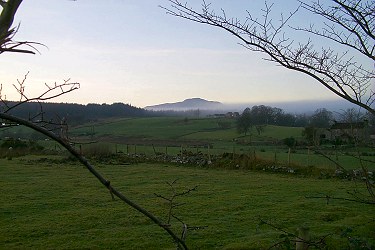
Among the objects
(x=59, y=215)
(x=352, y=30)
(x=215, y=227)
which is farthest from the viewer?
(x=59, y=215)

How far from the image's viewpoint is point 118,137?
186 feet

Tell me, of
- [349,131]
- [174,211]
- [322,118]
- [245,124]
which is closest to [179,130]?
[245,124]

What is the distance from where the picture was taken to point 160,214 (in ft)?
33.9

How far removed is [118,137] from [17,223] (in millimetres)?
47558

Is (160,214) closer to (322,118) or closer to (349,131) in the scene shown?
(322,118)

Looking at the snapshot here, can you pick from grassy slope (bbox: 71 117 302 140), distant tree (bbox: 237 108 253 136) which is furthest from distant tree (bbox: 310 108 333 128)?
distant tree (bbox: 237 108 253 136)

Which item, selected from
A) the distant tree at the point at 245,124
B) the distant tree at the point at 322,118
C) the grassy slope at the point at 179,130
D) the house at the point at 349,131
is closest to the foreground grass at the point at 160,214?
the distant tree at the point at 322,118

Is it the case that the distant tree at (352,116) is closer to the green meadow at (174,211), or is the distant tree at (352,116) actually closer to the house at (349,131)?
A: the house at (349,131)

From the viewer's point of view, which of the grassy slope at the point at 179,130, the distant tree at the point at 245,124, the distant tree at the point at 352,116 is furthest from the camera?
the distant tree at the point at 245,124

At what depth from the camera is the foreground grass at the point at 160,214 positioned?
775cm

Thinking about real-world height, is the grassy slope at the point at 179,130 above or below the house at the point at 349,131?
below

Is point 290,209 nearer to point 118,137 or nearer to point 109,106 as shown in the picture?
point 118,137

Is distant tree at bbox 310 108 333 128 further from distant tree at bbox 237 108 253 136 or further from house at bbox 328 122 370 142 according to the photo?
distant tree at bbox 237 108 253 136

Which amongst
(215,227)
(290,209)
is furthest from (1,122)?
(290,209)
